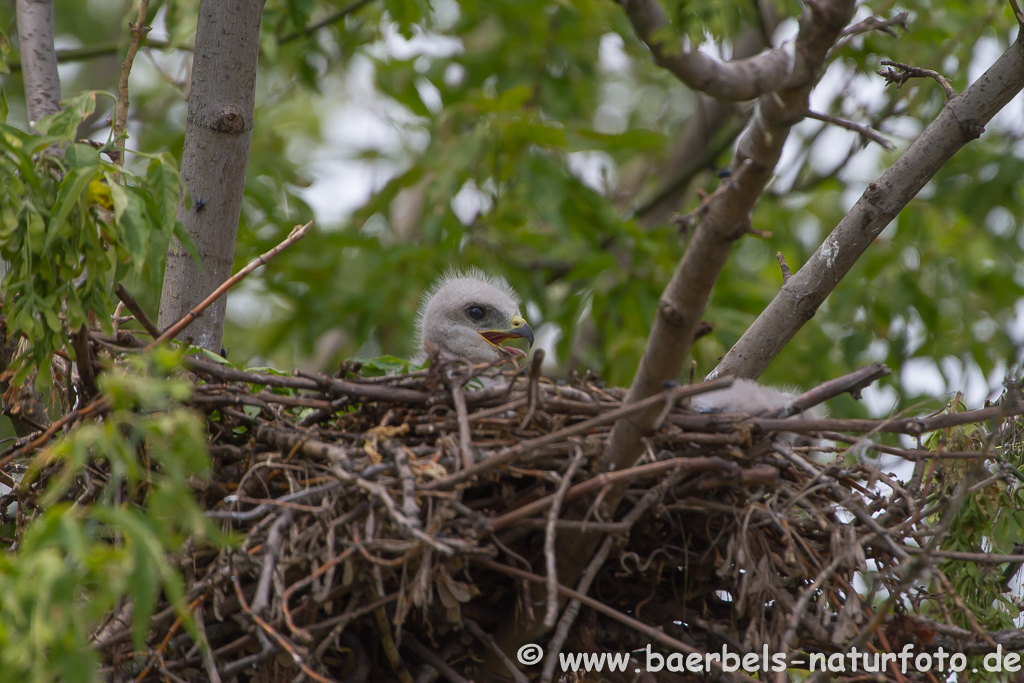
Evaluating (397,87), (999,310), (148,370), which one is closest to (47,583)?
(148,370)

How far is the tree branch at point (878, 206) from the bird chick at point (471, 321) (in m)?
1.26

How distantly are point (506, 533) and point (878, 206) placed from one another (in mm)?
1735

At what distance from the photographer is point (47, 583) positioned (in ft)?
5.20

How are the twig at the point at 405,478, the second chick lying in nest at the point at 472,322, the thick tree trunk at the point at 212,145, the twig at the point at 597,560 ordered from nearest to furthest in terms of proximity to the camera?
the twig at the point at 405,478, the twig at the point at 597,560, the thick tree trunk at the point at 212,145, the second chick lying in nest at the point at 472,322

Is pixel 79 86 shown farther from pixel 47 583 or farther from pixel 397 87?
pixel 47 583

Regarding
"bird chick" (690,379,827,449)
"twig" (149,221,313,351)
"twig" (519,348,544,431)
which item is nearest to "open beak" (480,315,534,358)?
"bird chick" (690,379,827,449)

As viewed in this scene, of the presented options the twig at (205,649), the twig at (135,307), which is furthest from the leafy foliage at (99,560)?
the twig at (135,307)

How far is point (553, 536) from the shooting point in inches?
87.9

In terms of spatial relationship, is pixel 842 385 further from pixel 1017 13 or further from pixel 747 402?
pixel 1017 13

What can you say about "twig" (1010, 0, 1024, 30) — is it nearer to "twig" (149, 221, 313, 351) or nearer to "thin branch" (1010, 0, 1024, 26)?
"thin branch" (1010, 0, 1024, 26)

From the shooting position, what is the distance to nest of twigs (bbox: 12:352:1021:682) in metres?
2.38

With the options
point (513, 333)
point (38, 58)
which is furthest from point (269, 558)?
point (38, 58)

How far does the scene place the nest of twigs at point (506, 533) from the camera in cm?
238

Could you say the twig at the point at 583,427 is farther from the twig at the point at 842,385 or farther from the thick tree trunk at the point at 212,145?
the thick tree trunk at the point at 212,145
